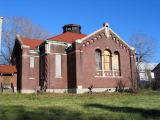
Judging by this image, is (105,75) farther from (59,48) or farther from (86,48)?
(59,48)

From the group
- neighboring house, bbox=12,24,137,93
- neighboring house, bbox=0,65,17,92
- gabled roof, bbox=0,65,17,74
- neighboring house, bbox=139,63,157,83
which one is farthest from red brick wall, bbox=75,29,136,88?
neighboring house, bbox=139,63,157,83

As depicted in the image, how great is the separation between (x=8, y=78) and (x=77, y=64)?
35.0 feet

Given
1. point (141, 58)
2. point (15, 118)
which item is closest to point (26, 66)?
point (15, 118)

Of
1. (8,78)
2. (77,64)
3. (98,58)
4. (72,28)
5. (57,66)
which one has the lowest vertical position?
(8,78)

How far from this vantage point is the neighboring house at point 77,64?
34.8 metres

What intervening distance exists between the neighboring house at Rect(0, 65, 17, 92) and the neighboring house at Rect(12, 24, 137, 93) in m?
0.68

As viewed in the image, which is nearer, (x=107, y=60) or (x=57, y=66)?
(x=57, y=66)

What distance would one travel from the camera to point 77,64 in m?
34.2

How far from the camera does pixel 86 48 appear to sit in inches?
1401

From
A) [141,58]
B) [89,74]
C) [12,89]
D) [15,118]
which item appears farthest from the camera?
[141,58]

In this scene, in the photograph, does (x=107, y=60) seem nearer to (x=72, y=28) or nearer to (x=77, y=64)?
(x=77, y=64)

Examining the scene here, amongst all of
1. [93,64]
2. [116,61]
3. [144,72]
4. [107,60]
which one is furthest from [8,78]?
[144,72]

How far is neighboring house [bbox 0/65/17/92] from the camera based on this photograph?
3722 cm

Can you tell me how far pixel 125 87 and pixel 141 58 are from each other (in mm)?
24326
